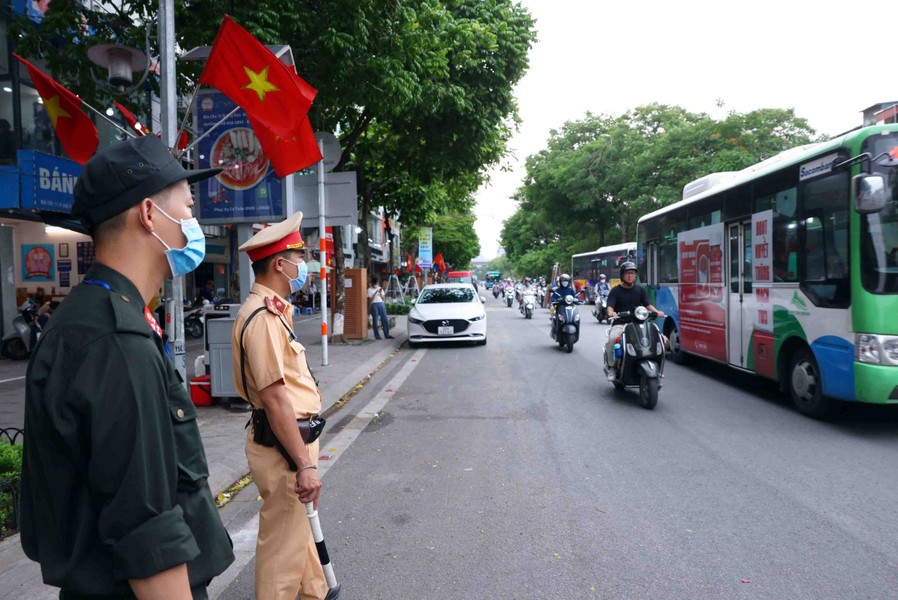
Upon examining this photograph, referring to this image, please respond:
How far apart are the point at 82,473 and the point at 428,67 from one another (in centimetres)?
1066

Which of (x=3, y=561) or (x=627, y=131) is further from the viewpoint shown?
(x=627, y=131)

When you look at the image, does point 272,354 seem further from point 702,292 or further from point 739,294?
point 702,292

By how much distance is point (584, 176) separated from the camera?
125 feet

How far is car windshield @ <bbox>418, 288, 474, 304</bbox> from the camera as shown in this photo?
1659 centimetres

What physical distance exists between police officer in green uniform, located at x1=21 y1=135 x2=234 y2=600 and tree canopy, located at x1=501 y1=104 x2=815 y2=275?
2606cm

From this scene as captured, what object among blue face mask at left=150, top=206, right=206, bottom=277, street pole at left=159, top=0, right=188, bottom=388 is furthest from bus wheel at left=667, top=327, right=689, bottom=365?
blue face mask at left=150, top=206, right=206, bottom=277

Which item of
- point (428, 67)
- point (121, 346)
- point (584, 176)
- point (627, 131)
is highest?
point (627, 131)

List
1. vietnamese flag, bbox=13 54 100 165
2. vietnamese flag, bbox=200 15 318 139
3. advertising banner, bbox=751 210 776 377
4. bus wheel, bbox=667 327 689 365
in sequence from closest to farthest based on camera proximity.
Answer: vietnamese flag, bbox=200 15 318 139 < vietnamese flag, bbox=13 54 100 165 < advertising banner, bbox=751 210 776 377 < bus wheel, bbox=667 327 689 365

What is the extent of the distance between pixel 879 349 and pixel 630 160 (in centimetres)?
3155

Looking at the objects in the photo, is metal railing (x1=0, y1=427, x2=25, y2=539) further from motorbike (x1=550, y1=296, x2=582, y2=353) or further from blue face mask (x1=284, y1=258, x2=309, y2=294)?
motorbike (x1=550, y1=296, x2=582, y2=353)

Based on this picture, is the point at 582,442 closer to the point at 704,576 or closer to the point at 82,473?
the point at 704,576

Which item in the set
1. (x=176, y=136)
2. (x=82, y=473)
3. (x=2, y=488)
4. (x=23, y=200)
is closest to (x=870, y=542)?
(x=82, y=473)

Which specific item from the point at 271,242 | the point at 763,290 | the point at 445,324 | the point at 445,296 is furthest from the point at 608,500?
the point at 445,296

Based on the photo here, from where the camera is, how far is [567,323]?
13992mm
